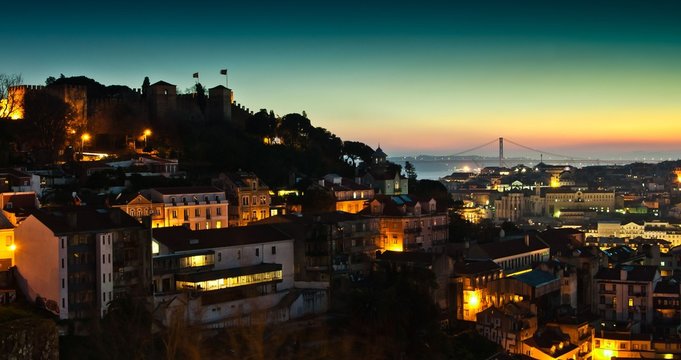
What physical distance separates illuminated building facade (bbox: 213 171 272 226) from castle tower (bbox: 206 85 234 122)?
8079 millimetres

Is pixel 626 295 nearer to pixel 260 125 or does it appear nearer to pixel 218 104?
pixel 260 125

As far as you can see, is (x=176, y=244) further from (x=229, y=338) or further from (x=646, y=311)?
(x=646, y=311)

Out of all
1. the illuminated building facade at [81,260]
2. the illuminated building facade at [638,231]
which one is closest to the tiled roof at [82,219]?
the illuminated building facade at [81,260]

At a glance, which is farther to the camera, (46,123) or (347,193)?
(347,193)

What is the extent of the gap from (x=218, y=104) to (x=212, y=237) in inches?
586

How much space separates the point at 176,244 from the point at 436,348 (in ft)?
19.2

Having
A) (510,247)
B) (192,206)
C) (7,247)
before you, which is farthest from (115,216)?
(510,247)

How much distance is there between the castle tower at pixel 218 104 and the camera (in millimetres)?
32031

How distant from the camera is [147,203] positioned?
20547mm

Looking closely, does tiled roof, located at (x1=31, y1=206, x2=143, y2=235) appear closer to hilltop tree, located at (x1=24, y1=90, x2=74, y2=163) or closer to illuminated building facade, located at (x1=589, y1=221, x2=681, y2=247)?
hilltop tree, located at (x1=24, y1=90, x2=74, y2=163)

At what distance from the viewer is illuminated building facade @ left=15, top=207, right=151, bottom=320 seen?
14703 millimetres

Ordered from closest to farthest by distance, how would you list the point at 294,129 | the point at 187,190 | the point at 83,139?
the point at 187,190 < the point at 83,139 < the point at 294,129

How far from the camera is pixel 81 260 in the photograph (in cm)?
1500

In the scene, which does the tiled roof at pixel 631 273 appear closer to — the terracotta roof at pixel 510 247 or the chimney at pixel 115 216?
the terracotta roof at pixel 510 247
